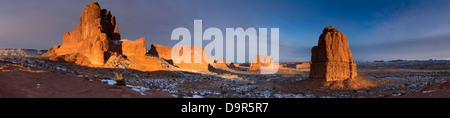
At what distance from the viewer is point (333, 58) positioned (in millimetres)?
21203

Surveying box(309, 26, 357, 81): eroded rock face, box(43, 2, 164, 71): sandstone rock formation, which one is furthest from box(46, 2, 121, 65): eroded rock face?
box(309, 26, 357, 81): eroded rock face

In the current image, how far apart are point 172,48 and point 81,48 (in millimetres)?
32309

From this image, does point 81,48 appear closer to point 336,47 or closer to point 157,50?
point 157,50

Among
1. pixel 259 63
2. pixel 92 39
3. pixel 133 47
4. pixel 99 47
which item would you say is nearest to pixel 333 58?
pixel 99 47

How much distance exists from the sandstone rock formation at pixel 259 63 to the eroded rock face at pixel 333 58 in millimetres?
61622

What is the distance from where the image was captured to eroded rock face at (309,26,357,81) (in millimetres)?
20984

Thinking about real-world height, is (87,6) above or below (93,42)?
above

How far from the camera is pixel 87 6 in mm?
44531

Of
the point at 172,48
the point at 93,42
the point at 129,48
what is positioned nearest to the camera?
the point at 93,42

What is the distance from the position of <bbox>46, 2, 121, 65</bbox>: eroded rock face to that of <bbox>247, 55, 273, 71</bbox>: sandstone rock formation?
57.2 metres

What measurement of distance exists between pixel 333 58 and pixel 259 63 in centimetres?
6645

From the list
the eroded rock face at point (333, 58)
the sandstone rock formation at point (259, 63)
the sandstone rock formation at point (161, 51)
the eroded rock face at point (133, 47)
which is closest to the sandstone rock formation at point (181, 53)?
the sandstone rock formation at point (161, 51)

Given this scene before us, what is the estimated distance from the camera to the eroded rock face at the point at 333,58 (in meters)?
21.0
